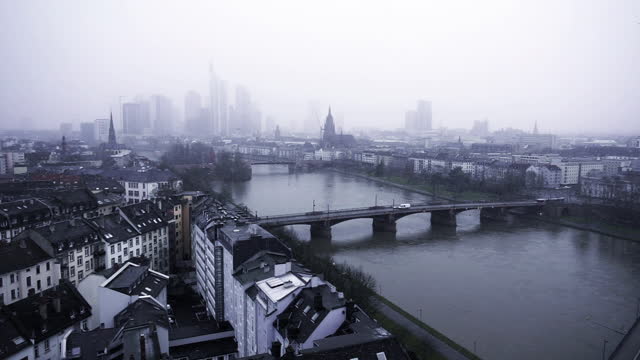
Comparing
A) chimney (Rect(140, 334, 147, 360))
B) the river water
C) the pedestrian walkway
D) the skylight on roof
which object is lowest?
the river water

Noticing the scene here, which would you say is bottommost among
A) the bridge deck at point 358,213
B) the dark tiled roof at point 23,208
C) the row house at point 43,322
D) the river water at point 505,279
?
the river water at point 505,279

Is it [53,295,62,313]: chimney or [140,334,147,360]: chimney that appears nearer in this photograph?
[140,334,147,360]: chimney

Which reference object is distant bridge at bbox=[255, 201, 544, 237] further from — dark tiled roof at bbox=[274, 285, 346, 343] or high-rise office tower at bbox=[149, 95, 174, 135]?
high-rise office tower at bbox=[149, 95, 174, 135]

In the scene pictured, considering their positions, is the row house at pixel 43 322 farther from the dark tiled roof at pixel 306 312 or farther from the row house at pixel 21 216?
the row house at pixel 21 216

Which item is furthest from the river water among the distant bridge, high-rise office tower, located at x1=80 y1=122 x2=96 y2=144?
high-rise office tower, located at x1=80 y1=122 x2=96 y2=144

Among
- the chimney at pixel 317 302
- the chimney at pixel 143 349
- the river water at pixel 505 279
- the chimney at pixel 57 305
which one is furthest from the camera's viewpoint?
the river water at pixel 505 279

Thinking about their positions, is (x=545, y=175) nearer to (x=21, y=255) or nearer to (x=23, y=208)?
(x=23, y=208)

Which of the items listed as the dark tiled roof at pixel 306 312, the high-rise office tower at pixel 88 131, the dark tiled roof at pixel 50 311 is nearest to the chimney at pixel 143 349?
the dark tiled roof at pixel 306 312
